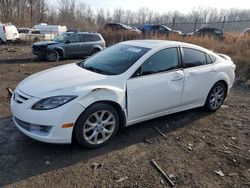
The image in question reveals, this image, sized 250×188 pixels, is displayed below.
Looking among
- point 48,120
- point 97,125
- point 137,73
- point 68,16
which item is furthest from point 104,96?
point 68,16

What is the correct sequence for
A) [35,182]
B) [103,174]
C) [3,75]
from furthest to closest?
1. [3,75]
2. [103,174]
3. [35,182]

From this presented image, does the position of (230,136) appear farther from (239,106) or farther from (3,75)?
(3,75)

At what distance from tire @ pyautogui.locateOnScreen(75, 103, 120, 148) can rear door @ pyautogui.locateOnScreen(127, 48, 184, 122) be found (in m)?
0.33

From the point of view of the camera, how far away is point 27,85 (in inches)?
148

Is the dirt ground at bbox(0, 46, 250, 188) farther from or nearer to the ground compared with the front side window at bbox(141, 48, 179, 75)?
nearer to the ground

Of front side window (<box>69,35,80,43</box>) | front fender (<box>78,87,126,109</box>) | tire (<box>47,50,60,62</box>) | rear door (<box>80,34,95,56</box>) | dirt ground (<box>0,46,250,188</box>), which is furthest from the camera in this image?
rear door (<box>80,34,95,56</box>)

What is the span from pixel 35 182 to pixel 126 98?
1695 millimetres

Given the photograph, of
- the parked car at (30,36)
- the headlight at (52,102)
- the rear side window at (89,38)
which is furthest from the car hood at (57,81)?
the parked car at (30,36)

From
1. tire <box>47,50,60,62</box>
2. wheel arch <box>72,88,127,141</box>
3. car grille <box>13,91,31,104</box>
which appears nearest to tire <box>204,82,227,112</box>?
wheel arch <box>72,88,127,141</box>

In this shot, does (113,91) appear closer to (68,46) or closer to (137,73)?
(137,73)

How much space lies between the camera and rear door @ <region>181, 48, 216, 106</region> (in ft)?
15.0

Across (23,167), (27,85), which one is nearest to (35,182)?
(23,167)

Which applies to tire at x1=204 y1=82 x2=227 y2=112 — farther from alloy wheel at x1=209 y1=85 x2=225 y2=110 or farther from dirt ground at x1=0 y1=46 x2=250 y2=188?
dirt ground at x1=0 y1=46 x2=250 y2=188

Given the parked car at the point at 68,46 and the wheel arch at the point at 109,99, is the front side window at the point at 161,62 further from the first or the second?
the parked car at the point at 68,46
